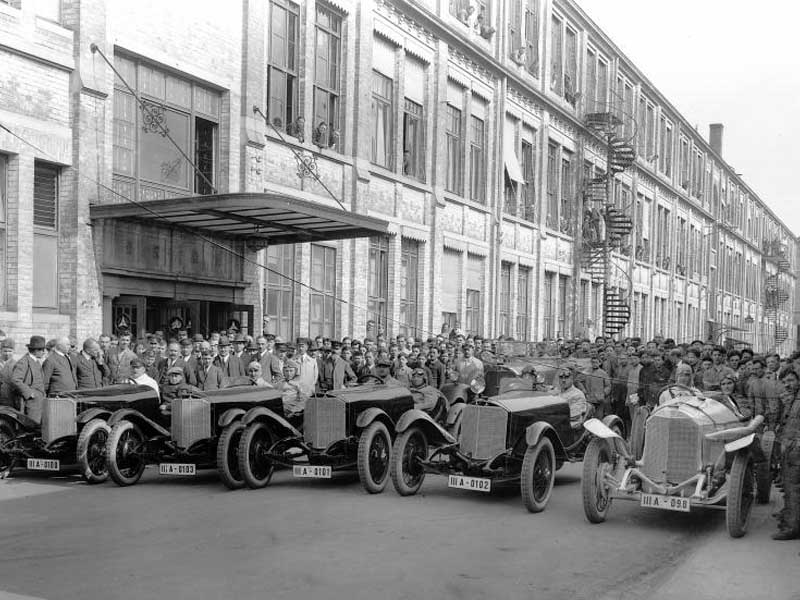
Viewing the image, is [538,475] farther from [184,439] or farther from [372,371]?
[372,371]

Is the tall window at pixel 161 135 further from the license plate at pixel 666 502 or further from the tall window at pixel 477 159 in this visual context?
the tall window at pixel 477 159

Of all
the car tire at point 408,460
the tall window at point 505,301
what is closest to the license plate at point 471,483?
the car tire at point 408,460

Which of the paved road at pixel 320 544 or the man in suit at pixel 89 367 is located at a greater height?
the man in suit at pixel 89 367

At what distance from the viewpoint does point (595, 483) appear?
9172mm

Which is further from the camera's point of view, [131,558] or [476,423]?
[476,423]

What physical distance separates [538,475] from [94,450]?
5.01 meters

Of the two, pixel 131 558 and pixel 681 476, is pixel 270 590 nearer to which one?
pixel 131 558

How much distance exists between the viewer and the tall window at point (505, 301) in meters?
31.9

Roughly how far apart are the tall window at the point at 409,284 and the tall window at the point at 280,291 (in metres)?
4.84

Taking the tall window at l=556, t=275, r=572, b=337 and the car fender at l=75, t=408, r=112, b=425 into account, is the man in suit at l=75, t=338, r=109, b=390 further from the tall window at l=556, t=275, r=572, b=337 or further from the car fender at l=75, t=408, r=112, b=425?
the tall window at l=556, t=275, r=572, b=337

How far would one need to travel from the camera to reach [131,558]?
7324 mm

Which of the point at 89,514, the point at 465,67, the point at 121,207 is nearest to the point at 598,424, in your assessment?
the point at 89,514

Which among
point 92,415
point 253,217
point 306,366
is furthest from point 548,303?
point 92,415

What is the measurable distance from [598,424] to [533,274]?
24.8m
